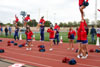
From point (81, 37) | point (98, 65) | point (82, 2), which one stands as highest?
point (82, 2)

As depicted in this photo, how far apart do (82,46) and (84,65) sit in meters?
1.61

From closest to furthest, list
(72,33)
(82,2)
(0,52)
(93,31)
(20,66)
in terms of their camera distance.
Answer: (20,66), (82,2), (0,52), (72,33), (93,31)

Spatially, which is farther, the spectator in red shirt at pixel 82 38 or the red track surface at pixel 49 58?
the spectator in red shirt at pixel 82 38

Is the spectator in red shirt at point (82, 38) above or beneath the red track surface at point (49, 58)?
above

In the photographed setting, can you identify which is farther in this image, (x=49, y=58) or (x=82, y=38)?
(x=49, y=58)

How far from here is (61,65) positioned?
641 cm

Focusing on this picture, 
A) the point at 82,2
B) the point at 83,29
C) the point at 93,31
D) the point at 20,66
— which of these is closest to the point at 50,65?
the point at 20,66

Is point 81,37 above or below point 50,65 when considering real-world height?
above

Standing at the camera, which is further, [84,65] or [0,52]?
[0,52]

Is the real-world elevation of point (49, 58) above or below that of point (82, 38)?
below

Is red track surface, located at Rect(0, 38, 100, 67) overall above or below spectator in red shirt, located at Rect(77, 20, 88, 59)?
below

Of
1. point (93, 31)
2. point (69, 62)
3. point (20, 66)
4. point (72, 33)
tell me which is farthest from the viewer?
point (93, 31)

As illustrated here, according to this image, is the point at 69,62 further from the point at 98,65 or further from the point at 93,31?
→ the point at 93,31

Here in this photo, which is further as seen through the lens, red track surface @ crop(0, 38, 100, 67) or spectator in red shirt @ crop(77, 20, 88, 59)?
spectator in red shirt @ crop(77, 20, 88, 59)
